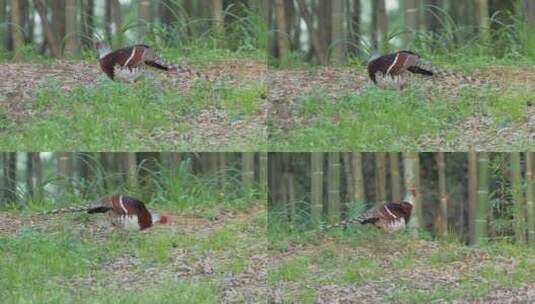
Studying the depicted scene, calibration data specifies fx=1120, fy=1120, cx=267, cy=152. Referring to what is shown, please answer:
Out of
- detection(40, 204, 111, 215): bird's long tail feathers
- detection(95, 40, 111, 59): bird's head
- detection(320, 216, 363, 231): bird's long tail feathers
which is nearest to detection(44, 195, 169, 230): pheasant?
detection(40, 204, 111, 215): bird's long tail feathers

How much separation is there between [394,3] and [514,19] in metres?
0.63

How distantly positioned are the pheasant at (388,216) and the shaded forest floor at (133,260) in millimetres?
488

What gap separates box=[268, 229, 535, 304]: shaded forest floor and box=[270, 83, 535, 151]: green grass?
0.51 metres

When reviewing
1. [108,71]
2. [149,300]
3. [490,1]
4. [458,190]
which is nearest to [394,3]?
[490,1]

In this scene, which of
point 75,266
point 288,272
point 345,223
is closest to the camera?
point 75,266

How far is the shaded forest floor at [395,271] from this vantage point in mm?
5660

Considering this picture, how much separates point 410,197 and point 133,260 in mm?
1469

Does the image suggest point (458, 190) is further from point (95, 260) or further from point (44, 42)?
point (44, 42)

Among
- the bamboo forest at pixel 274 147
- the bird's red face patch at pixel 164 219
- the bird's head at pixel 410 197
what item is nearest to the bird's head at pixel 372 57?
the bamboo forest at pixel 274 147

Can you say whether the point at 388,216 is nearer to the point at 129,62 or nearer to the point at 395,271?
the point at 395,271

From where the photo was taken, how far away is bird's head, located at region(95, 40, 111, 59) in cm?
582

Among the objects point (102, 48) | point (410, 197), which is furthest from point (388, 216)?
point (102, 48)

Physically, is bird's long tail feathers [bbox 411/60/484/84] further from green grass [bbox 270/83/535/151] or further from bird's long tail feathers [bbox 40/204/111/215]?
bird's long tail feathers [bbox 40/204/111/215]

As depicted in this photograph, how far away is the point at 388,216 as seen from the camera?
228 inches
